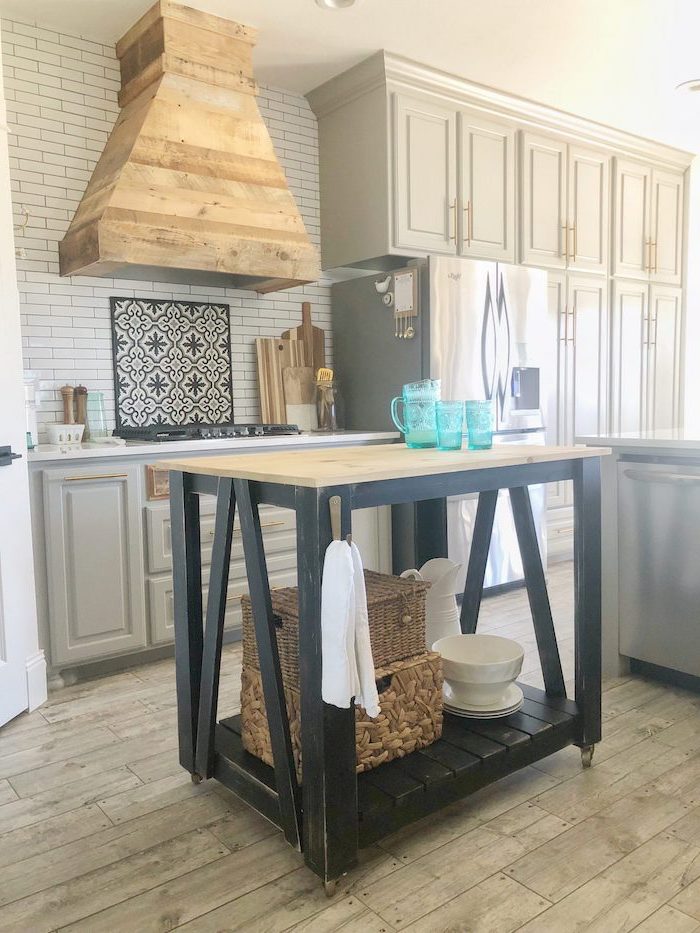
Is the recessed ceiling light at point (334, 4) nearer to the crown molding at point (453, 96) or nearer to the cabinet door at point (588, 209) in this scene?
the crown molding at point (453, 96)

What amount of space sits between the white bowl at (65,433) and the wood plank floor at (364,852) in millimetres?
1173

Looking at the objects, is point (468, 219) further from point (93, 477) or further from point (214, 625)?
point (214, 625)

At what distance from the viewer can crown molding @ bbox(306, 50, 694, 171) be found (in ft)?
12.1

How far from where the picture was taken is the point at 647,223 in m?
5.10

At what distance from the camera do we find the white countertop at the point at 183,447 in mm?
2764

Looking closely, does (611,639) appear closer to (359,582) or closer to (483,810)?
(483,810)

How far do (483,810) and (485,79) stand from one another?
3510mm

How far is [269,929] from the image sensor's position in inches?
58.7

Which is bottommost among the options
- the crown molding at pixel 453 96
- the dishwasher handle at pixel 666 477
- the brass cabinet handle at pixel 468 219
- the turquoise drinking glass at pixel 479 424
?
the dishwasher handle at pixel 666 477

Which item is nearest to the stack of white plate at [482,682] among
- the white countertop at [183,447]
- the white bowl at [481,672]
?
the white bowl at [481,672]

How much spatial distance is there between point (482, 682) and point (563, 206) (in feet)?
11.2

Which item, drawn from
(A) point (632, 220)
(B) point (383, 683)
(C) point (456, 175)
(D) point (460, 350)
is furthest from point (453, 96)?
(B) point (383, 683)

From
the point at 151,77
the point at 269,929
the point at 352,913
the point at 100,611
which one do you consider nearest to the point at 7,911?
the point at 269,929

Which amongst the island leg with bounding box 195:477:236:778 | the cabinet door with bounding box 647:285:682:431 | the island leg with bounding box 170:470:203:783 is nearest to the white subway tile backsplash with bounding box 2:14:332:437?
the island leg with bounding box 170:470:203:783
